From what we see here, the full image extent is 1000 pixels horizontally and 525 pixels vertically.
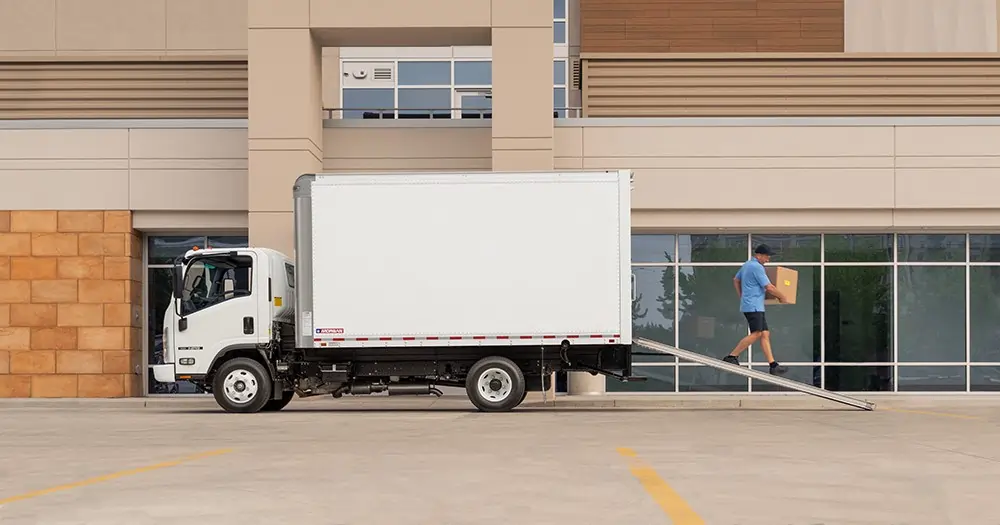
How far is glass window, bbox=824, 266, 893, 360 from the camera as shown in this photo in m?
24.0

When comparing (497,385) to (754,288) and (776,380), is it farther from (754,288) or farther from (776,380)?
(754,288)

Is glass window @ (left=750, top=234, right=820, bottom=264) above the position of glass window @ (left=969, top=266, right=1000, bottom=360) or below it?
above

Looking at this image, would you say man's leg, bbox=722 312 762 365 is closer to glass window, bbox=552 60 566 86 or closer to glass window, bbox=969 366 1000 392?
glass window, bbox=969 366 1000 392

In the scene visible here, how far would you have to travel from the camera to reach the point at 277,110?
22.8 m

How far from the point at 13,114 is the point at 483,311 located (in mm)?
10811

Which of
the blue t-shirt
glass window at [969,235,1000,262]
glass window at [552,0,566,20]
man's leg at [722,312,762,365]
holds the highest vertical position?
glass window at [552,0,566,20]

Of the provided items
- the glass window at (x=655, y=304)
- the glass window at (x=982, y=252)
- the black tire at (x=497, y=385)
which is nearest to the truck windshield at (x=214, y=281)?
the black tire at (x=497, y=385)

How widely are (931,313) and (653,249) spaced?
5134 millimetres

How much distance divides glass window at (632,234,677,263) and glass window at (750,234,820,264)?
4.81ft

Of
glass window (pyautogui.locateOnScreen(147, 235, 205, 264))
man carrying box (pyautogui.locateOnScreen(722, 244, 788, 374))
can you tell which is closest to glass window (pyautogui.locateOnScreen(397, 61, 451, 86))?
glass window (pyautogui.locateOnScreen(147, 235, 205, 264))

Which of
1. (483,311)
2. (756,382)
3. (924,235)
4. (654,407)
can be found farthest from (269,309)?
(924,235)

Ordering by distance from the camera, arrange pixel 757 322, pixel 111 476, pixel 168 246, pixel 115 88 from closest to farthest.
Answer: pixel 111 476 → pixel 757 322 → pixel 115 88 → pixel 168 246

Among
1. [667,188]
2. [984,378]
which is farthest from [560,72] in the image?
[984,378]

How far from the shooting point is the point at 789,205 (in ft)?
77.0
